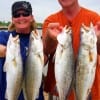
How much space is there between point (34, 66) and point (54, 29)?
49 centimetres

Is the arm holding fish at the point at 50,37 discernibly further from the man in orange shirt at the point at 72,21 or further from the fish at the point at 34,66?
the fish at the point at 34,66

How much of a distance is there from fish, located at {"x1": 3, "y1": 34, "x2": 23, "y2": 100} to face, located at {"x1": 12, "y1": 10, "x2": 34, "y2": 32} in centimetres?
46

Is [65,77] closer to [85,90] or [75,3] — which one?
[85,90]

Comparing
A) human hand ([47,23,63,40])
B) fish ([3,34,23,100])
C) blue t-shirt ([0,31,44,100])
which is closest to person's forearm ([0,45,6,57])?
fish ([3,34,23,100])

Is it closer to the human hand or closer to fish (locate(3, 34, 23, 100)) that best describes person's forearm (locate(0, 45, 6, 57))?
fish (locate(3, 34, 23, 100))

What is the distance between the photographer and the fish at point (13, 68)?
5.57 meters

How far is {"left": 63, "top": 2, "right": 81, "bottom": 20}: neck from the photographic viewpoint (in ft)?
20.0

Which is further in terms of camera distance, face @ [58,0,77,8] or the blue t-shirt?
the blue t-shirt

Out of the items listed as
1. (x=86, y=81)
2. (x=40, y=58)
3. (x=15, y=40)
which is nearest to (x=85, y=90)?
(x=86, y=81)

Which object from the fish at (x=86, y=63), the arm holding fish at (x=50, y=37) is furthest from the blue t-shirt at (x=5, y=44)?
the fish at (x=86, y=63)

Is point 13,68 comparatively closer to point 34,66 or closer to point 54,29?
point 34,66

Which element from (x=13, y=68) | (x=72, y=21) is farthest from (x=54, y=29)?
(x=13, y=68)

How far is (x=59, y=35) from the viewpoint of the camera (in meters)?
5.54

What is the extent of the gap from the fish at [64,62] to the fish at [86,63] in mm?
91
